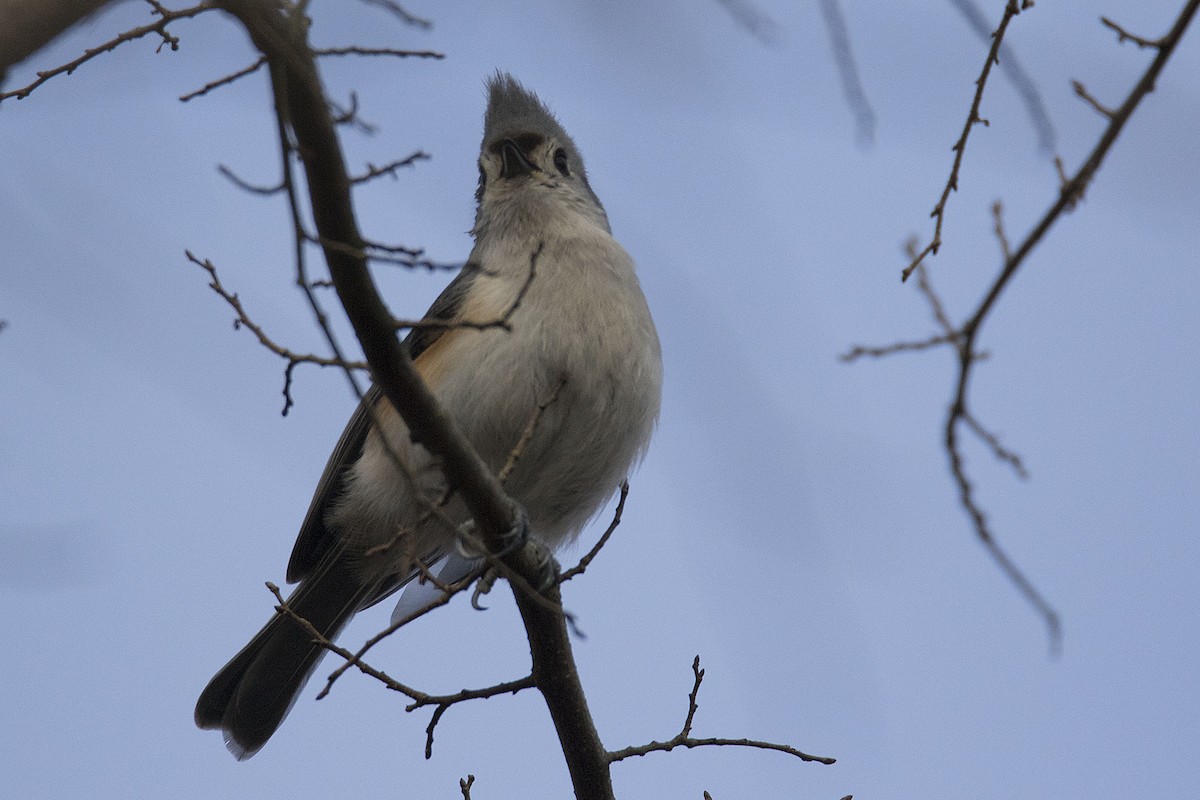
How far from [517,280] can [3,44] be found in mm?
2587

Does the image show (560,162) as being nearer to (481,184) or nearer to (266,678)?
(481,184)

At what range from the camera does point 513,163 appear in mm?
5039

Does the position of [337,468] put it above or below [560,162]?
below

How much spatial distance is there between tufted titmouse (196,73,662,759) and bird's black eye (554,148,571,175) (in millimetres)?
15

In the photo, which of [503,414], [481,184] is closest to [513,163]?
[481,184]

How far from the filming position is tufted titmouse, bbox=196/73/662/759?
406 centimetres

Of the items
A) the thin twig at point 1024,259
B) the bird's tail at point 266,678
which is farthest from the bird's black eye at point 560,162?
the thin twig at point 1024,259

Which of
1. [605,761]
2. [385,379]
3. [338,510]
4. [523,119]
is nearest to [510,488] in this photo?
[338,510]

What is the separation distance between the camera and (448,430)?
9.84ft

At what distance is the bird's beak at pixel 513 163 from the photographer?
502 cm

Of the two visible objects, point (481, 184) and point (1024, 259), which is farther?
point (481, 184)

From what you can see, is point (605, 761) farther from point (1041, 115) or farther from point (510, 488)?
point (1041, 115)

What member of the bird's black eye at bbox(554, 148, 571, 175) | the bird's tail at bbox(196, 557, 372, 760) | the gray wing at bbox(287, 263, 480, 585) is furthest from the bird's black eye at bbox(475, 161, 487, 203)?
the bird's tail at bbox(196, 557, 372, 760)

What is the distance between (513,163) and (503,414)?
147cm
